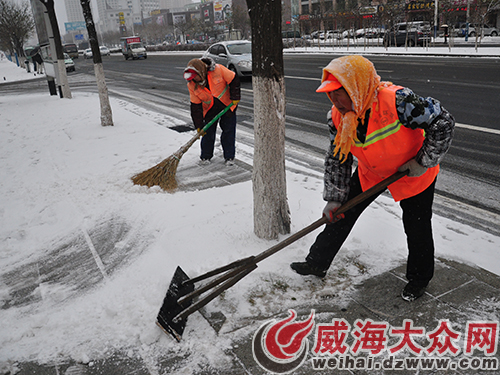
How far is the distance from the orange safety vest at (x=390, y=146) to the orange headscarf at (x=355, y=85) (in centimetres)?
6

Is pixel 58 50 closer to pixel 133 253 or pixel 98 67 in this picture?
pixel 98 67

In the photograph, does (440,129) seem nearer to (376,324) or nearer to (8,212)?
(376,324)

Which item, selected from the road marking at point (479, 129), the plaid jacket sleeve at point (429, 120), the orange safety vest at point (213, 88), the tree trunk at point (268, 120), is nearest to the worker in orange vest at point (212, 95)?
the orange safety vest at point (213, 88)

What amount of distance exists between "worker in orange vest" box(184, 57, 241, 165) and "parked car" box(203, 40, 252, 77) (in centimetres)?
911

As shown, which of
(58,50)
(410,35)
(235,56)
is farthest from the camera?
(410,35)

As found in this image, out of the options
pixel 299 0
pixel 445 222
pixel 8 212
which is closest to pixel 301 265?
pixel 445 222

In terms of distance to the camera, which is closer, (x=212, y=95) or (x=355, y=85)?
(x=355, y=85)

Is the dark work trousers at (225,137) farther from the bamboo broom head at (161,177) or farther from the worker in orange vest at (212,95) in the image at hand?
the bamboo broom head at (161,177)

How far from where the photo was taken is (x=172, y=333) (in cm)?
236

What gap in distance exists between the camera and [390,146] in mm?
2211

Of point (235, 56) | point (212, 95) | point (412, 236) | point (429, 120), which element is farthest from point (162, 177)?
point (235, 56)

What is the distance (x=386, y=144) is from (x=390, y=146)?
25 mm

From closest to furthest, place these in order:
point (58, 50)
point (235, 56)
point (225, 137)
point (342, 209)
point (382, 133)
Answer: point (382, 133)
point (342, 209)
point (225, 137)
point (58, 50)
point (235, 56)

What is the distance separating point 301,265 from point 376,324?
2.19 ft
